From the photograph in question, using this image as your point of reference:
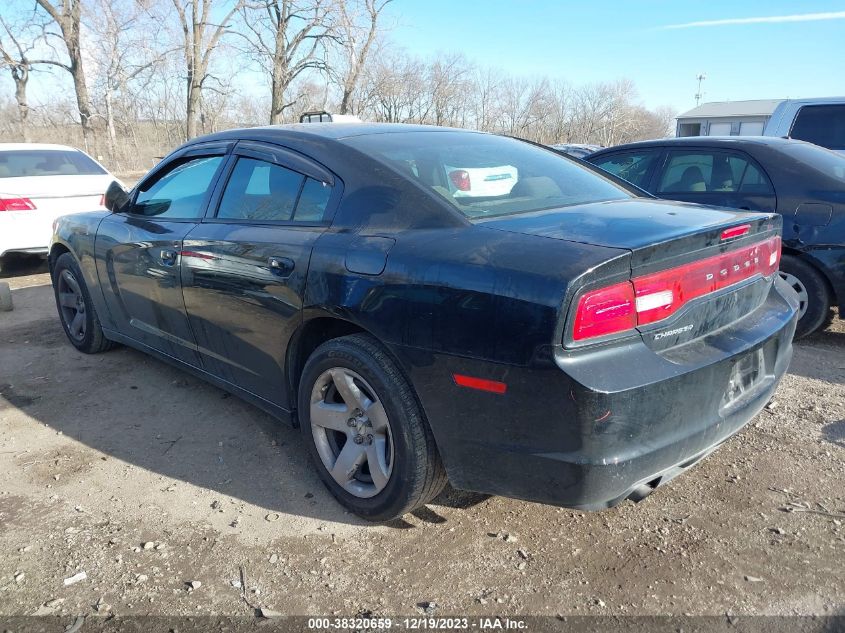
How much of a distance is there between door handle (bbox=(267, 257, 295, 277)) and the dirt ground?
992 millimetres

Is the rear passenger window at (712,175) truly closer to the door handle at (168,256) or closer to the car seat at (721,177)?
the car seat at (721,177)

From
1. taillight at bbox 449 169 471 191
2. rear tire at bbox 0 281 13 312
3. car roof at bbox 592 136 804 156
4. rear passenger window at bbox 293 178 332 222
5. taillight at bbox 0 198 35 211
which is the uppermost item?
car roof at bbox 592 136 804 156

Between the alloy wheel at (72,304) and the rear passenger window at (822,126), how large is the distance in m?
8.06

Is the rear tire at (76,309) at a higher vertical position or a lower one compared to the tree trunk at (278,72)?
lower

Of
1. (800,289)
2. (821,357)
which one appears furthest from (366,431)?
(800,289)

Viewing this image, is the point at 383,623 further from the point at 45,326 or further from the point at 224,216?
the point at 45,326

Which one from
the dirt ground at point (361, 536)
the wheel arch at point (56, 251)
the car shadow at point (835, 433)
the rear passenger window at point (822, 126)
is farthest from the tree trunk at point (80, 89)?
the car shadow at point (835, 433)

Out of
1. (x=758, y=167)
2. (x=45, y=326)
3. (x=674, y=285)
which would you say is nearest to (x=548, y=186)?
(x=674, y=285)

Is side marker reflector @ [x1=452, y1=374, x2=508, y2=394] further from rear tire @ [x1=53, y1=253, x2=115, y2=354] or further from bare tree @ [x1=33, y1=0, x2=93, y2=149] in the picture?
bare tree @ [x1=33, y1=0, x2=93, y2=149]

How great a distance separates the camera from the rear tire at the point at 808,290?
4582 millimetres

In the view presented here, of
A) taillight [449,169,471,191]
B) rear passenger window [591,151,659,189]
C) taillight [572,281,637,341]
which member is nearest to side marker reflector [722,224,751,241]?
taillight [572,281,637,341]

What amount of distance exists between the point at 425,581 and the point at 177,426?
193cm

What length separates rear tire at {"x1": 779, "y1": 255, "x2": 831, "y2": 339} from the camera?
4582 millimetres

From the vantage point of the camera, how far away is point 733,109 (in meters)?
42.2
